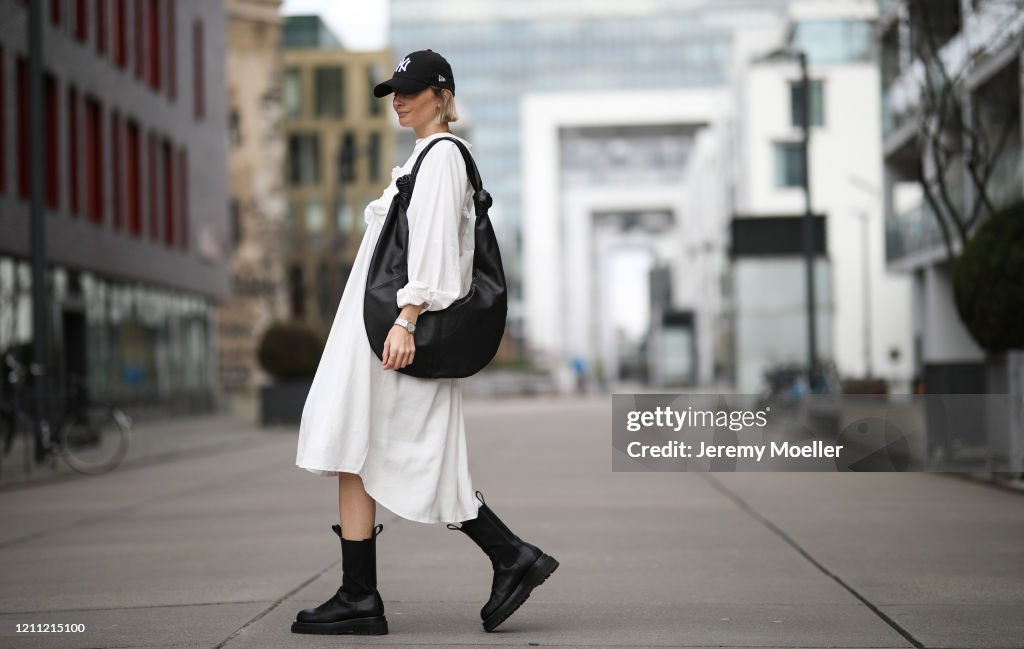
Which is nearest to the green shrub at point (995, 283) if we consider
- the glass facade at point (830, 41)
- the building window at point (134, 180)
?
the building window at point (134, 180)

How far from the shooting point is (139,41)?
32.4m

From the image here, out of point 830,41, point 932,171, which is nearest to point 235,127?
point 830,41

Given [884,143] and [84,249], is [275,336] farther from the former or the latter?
[884,143]

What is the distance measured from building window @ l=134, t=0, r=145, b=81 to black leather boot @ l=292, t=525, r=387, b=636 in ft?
94.5

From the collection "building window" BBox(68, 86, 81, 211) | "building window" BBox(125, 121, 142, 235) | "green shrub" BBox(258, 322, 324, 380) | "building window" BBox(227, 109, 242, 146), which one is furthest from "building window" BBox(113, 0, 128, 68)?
"building window" BBox(227, 109, 242, 146)

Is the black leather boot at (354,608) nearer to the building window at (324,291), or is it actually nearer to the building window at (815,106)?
the building window at (324,291)

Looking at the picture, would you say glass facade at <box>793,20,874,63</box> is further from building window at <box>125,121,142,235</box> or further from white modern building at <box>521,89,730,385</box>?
building window at <box>125,121,142,235</box>

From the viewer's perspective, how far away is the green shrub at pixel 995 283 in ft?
40.5

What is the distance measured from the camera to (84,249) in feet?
91.2

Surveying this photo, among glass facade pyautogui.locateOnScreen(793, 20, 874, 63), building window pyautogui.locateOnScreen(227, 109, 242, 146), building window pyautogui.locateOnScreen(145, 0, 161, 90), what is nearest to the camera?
building window pyautogui.locateOnScreen(145, 0, 161, 90)

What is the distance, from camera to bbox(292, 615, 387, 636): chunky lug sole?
5062mm

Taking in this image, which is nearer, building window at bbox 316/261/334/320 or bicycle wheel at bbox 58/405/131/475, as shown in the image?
bicycle wheel at bbox 58/405/131/475

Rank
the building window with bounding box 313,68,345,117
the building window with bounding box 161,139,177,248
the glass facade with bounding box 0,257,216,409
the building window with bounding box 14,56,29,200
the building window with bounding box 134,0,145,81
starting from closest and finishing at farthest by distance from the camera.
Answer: the glass facade with bounding box 0,257,216,409 → the building window with bounding box 14,56,29,200 → the building window with bounding box 134,0,145,81 → the building window with bounding box 161,139,177,248 → the building window with bounding box 313,68,345,117

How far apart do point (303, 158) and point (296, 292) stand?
354 inches
